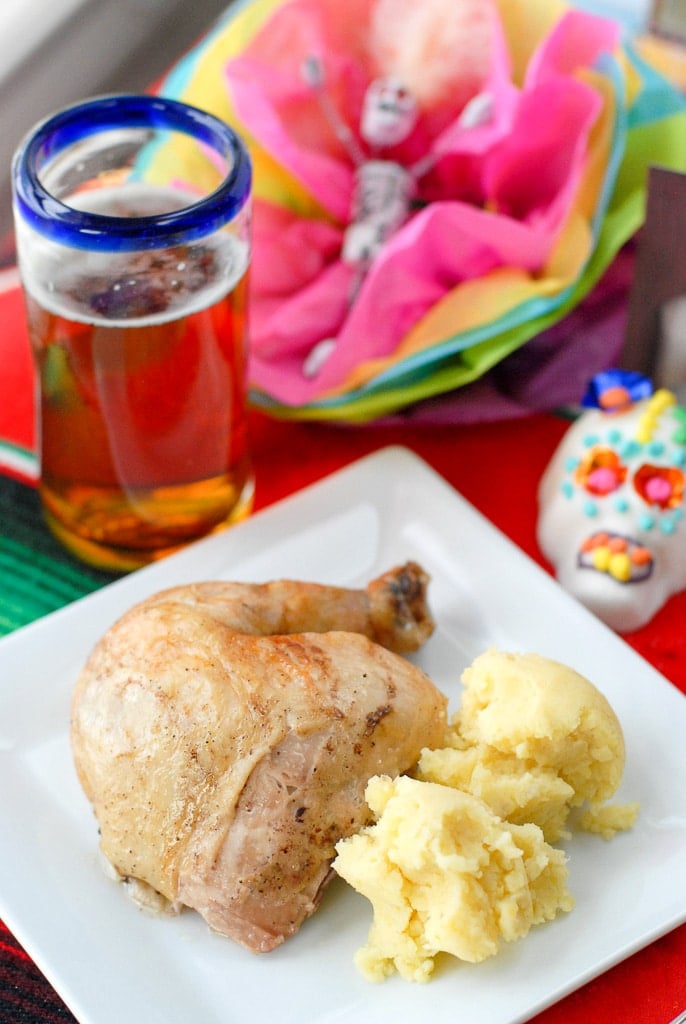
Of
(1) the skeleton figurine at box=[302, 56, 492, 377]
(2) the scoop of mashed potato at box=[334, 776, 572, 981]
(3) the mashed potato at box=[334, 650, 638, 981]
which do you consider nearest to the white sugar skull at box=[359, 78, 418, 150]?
(1) the skeleton figurine at box=[302, 56, 492, 377]

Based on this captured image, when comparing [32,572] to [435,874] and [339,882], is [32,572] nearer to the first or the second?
[339,882]

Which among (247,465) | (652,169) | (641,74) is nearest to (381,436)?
(247,465)

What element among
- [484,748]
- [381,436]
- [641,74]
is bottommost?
[381,436]

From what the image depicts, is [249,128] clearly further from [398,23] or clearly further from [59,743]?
[59,743]

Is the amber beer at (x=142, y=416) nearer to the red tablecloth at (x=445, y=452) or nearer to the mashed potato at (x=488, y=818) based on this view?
the red tablecloth at (x=445, y=452)

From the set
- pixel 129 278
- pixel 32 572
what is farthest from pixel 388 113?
pixel 32 572

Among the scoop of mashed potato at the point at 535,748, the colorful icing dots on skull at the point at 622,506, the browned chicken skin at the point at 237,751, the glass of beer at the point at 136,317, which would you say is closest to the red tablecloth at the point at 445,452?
the colorful icing dots on skull at the point at 622,506
